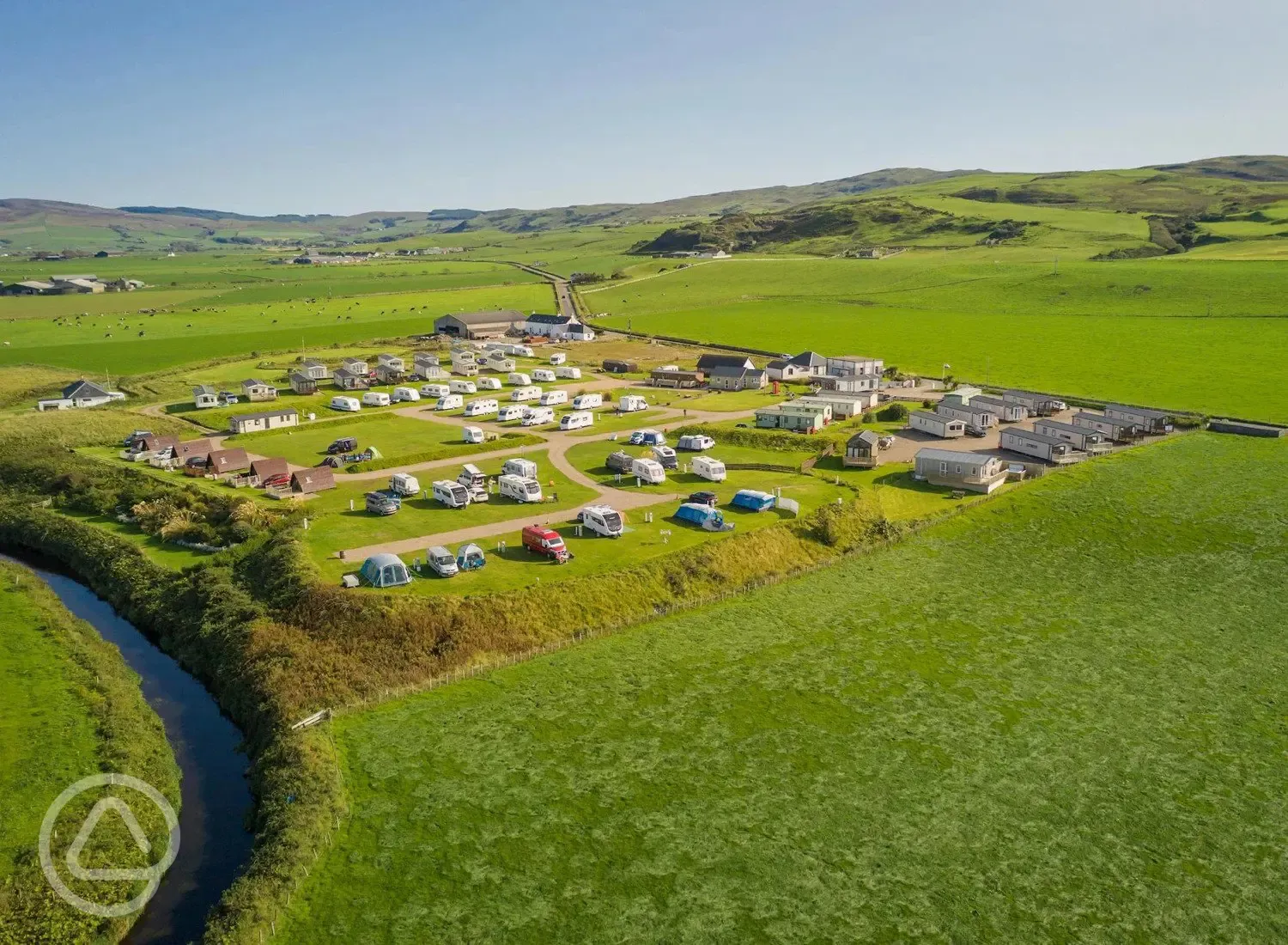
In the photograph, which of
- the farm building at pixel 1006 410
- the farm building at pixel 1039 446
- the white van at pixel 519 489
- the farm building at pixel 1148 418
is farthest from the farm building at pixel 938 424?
the white van at pixel 519 489

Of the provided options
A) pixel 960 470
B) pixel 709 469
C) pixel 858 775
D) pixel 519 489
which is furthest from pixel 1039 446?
pixel 858 775

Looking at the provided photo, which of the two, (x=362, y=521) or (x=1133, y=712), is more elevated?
(x=362, y=521)

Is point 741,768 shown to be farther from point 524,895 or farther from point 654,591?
point 654,591

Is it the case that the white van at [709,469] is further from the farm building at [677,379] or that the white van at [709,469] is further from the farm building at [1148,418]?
the farm building at [677,379]

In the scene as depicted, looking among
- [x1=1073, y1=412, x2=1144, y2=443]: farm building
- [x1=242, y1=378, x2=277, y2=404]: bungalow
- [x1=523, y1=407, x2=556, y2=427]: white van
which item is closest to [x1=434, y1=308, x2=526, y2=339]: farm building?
[x1=242, y1=378, x2=277, y2=404]: bungalow

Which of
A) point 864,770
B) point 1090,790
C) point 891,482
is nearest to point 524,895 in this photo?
point 864,770

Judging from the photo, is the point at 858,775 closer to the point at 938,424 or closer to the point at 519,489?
the point at 519,489

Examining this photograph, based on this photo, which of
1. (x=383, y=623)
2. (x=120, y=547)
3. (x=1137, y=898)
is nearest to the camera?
(x=1137, y=898)

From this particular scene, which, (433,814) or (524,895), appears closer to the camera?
(524,895)
